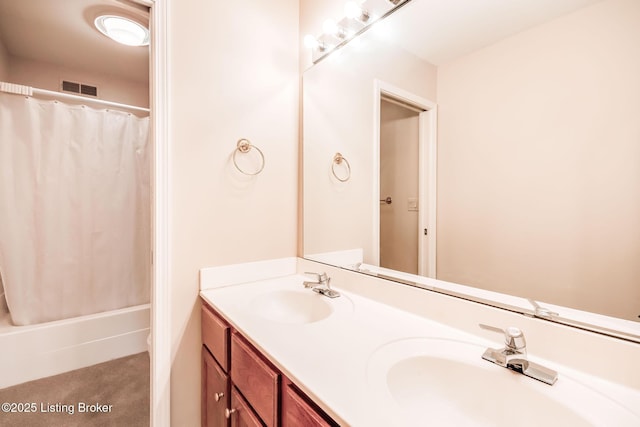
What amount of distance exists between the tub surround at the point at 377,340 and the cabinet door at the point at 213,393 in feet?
0.84

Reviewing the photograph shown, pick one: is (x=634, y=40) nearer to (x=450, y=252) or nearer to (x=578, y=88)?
(x=578, y=88)

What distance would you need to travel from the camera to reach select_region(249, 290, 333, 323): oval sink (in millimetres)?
1143

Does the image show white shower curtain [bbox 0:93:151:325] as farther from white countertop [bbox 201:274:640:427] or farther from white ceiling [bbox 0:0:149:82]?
white countertop [bbox 201:274:640:427]

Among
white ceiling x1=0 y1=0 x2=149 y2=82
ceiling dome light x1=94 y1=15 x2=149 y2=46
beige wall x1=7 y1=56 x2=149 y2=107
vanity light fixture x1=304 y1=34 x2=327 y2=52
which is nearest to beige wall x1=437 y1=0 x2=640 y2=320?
vanity light fixture x1=304 y1=34 x2=327 y2=52

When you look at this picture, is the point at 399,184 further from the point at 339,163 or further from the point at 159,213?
the point at 159,213

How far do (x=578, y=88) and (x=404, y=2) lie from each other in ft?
2.30

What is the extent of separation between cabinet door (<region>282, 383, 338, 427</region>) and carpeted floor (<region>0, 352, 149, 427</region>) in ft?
4.34

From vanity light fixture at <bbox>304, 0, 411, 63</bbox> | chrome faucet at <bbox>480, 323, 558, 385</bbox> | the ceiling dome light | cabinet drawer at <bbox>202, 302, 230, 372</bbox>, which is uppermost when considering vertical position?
the ceiling dome light

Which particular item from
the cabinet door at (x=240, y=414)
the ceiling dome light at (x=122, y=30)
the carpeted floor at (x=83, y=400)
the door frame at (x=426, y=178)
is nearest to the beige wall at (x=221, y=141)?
the cabinet door at (x=240, y=414)

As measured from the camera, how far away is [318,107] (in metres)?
1.45

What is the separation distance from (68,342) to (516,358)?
100 inches

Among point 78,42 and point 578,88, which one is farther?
point 78,42

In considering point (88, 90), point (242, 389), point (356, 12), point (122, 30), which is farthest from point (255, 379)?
point (88, 90)

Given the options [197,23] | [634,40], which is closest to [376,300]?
[634,40]
